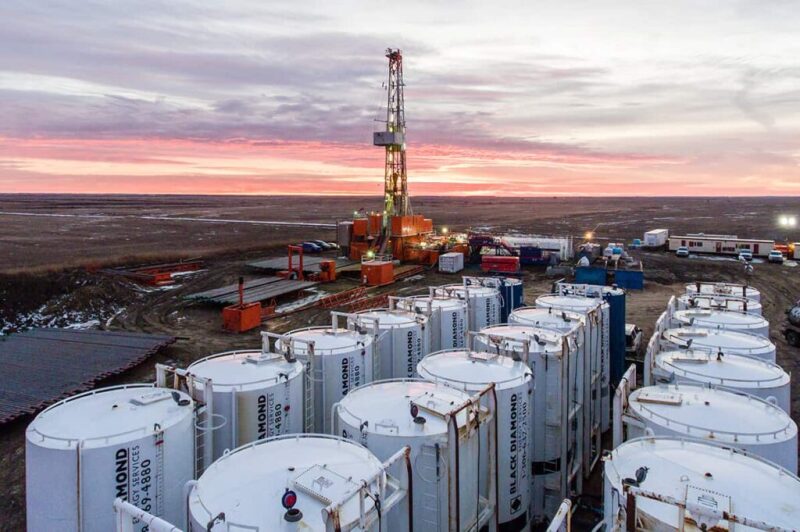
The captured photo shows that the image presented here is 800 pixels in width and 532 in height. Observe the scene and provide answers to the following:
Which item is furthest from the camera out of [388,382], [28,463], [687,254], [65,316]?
[687,254]

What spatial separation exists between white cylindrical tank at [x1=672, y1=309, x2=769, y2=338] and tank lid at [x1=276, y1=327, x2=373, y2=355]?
32.7 ft

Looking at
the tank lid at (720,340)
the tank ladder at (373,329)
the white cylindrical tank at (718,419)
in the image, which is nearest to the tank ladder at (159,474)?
the tank ladder at (373,329)

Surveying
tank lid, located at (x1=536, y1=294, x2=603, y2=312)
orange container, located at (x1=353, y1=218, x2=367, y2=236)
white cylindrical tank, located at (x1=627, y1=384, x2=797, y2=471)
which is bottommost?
white cylindrical tank, located at (x1=627, y1=384, x2=797, y2=471)

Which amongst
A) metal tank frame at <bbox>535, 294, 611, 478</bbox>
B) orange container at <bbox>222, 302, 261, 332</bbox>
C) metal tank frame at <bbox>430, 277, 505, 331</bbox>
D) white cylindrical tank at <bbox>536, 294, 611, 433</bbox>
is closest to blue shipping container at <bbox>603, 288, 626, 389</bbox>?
white cylindrical tank at <bbox>536, 294, 611, 433</bbox>

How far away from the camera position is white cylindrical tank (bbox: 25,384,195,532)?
7.52 m

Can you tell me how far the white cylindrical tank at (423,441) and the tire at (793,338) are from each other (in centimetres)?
2305

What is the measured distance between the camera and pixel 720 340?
13.8 metres

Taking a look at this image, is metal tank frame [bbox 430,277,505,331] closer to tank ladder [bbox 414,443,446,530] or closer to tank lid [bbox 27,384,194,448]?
tank ladder [bbox 414,443,446,530]

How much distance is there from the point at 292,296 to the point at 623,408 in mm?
29605

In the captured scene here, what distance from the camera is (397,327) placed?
14172mm

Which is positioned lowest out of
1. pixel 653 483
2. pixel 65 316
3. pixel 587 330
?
pixel 65 316

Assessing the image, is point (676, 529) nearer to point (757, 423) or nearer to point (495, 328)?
point (757, 423)

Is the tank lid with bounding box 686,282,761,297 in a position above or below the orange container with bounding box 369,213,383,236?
below

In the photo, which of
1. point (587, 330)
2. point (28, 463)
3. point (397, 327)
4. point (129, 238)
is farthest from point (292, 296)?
point (129, 238)
